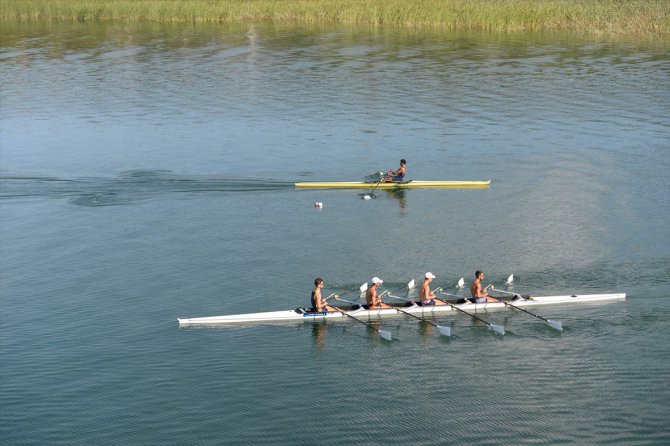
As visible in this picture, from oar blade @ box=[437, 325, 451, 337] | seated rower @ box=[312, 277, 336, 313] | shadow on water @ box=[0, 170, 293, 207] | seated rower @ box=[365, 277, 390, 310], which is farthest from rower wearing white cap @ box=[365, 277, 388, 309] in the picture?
shadow on water @ box=[0, 170, 293, 207]

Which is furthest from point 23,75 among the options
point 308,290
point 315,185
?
point 308,290

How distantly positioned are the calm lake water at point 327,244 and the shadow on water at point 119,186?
14cm

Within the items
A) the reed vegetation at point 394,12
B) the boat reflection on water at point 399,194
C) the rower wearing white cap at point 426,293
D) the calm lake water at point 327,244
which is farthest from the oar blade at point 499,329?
the reed vegetation at point 394,12

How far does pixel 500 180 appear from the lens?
122 feet

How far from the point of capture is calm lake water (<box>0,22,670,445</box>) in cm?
2052

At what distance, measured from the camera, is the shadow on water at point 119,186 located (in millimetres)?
35531

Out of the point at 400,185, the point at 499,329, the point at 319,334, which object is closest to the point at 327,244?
the point at 400,185

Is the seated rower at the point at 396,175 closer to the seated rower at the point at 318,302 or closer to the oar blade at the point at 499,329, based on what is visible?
the seated rower at the point at 318,302

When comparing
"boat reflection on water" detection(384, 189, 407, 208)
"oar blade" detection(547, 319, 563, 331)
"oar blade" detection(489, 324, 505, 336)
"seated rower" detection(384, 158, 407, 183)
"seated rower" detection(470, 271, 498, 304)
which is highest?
"seated rower" detection(384, 158, 407, 183)

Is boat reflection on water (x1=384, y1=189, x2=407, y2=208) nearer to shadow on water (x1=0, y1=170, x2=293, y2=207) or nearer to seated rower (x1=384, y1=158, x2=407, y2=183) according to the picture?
seated rower (x1=384, y1=158, x2=407, y2=183)

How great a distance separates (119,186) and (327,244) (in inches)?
399

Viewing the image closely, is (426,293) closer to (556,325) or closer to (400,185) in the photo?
(556,325)

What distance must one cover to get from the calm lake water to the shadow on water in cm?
14

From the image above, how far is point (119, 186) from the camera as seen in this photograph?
36.6m
